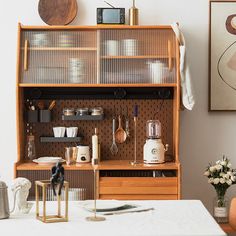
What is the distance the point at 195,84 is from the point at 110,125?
33.1 inches

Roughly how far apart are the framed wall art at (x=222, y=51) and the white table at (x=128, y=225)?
7.03 ft

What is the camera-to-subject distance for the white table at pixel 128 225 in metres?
2.58

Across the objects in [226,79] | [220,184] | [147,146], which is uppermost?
[226,79]

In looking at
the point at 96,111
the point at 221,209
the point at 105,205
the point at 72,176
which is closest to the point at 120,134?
the point at 96,111

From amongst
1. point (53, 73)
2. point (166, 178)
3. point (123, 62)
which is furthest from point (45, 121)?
point (166, 178)

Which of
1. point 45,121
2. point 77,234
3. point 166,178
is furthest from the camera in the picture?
point 45,121

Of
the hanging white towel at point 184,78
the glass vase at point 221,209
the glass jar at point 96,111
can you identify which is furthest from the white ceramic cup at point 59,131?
the glass vase at point 221,209

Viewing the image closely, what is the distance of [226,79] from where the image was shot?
16.5 ft

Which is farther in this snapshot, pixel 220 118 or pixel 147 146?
pixel 220 118

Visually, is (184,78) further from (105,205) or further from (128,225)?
(128,225)

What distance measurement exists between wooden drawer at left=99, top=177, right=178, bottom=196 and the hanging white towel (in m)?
0.64

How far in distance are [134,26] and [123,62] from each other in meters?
0.31

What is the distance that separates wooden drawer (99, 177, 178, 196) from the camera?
4566 millimetres

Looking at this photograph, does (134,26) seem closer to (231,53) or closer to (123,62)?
(123,62)
